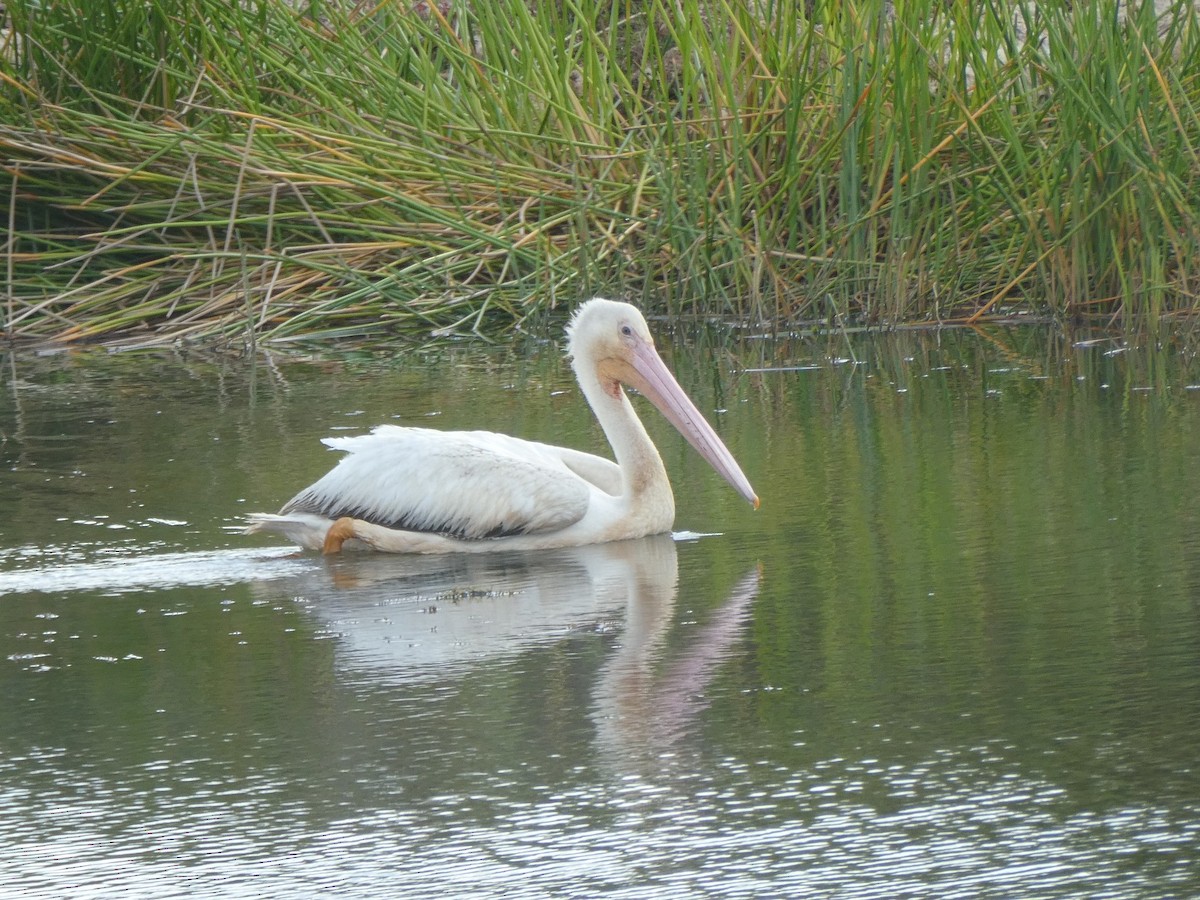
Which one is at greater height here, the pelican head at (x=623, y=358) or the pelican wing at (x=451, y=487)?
the pelican head at (x=623, y=358)

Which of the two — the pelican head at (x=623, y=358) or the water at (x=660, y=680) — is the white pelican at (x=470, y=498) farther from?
the pelican head at (x=623, y=358)

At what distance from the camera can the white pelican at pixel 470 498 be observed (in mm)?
4930

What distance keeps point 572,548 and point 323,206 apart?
5.00 m

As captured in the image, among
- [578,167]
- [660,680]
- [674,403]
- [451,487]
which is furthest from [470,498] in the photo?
[578,167]

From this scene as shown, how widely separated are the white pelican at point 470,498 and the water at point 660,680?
90mm

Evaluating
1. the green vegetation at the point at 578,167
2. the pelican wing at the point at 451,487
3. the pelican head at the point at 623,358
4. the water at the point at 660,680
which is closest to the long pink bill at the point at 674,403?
the pelican head at the point at 623,358

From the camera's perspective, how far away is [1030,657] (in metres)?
3.46

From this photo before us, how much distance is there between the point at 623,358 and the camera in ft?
17.8

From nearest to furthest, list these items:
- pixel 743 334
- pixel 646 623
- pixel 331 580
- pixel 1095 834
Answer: pixel 1095 834 < pixel 646 623 < pixel 331 580 < pixel 743 334

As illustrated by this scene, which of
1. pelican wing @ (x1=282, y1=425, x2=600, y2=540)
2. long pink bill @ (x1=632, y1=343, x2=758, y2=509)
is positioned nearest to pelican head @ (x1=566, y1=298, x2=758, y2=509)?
long pink bill @ (x1=632, y1=343, x2=758, y2=509)

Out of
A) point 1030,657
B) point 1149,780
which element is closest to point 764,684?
point 1030,657

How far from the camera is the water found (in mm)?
2641

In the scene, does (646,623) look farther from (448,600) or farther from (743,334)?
(743,334)

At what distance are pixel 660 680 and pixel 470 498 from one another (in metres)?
1.52
